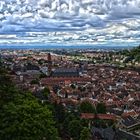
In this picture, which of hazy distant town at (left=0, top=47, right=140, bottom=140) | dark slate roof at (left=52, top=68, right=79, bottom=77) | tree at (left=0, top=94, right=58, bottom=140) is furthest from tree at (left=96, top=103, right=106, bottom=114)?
dark slate roof at (left=52, top=68, right=79, bottom=77)

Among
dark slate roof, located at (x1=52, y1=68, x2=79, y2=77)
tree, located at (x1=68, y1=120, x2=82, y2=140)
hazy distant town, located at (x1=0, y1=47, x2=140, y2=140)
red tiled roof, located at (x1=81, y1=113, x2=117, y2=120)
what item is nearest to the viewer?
tree, located at (x1=68, y1=120, x2=82, y2=140)

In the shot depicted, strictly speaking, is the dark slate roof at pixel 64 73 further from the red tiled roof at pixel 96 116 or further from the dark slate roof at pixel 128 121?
the dark slate roof at pixel 128 121

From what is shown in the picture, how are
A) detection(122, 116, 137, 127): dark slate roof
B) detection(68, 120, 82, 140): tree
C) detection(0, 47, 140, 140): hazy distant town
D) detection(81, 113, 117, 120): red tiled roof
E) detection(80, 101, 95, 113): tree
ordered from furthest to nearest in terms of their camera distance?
1. detection(80, 101, 95, 113): tree
2. detection(122, 116, 137, 127): dark slate roof
3. detection(81, 113, 117, 120): red tiled roof
4. detection(0, 47, 140, 140): hazy distant town
5. detection(68, 120, 82, 140): tree

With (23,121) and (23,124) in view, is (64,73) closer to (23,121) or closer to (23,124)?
(23,121)

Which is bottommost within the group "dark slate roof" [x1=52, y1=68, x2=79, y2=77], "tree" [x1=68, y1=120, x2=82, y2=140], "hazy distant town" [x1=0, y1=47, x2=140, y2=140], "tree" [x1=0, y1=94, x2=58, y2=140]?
"dark slate roof" [x1=52, y1=68, x2=79, y2=77]

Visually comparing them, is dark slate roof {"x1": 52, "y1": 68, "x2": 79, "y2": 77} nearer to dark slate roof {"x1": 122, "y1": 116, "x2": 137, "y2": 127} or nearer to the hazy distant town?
the hazy distant town

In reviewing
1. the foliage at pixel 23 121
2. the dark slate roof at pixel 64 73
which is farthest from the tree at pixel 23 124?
the dark slate roof at pixel 64 73

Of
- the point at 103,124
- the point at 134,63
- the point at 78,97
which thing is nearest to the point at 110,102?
the point at 78,97

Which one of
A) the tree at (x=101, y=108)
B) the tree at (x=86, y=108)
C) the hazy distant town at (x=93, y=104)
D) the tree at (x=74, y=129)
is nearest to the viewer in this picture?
the tree at (x=74, y=129)

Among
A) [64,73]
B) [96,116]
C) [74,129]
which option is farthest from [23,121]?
[64,73]
